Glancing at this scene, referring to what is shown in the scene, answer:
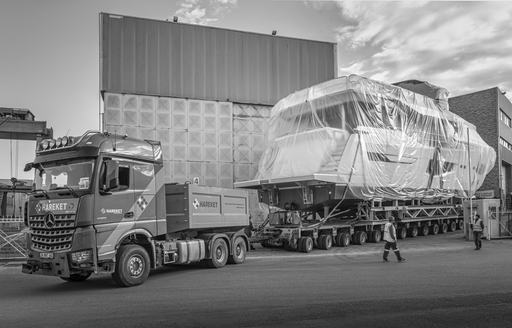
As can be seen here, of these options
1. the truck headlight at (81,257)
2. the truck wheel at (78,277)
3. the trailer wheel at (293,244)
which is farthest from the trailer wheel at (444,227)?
the truck headlight at (81,257)

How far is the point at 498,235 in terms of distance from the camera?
905 inches

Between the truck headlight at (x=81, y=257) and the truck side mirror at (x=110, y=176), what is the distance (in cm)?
135

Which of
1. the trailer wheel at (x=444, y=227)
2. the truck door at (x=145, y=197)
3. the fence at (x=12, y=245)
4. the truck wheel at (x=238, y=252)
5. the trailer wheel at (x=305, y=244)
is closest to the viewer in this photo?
the truck door at (x=145, y=197)

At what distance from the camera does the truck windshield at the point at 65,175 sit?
9857 mm

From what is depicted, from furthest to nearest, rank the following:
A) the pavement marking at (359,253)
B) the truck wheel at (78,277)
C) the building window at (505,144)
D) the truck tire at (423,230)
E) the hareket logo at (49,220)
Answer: the building window at (505,144) < the truck tire at (423,230) < the pavement marking at (359,253) < the truck wheel at (78,277) < the hareket logo at (49,220)

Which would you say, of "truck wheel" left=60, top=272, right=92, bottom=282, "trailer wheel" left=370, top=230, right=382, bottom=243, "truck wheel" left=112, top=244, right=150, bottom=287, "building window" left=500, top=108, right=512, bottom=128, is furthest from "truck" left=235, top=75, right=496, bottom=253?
"building window" left=500, top=108, right=512, bottom=128

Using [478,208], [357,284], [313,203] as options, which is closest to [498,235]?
[478,208]

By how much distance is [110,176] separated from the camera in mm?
9930

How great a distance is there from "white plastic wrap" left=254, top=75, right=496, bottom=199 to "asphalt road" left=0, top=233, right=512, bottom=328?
5.58m

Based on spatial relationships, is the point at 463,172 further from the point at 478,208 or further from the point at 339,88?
the point at 339,88

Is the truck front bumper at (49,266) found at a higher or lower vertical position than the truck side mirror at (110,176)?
lower

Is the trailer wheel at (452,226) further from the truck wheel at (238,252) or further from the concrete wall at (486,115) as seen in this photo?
the truck wheel at (238,252)

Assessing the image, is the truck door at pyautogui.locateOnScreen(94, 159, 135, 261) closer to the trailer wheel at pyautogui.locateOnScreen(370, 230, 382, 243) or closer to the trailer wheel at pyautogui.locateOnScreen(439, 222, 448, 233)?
the trailer wheel at pyautogui.locateOnScreen(370, 230, 382, 243)

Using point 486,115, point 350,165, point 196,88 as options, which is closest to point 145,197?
point 350,165
